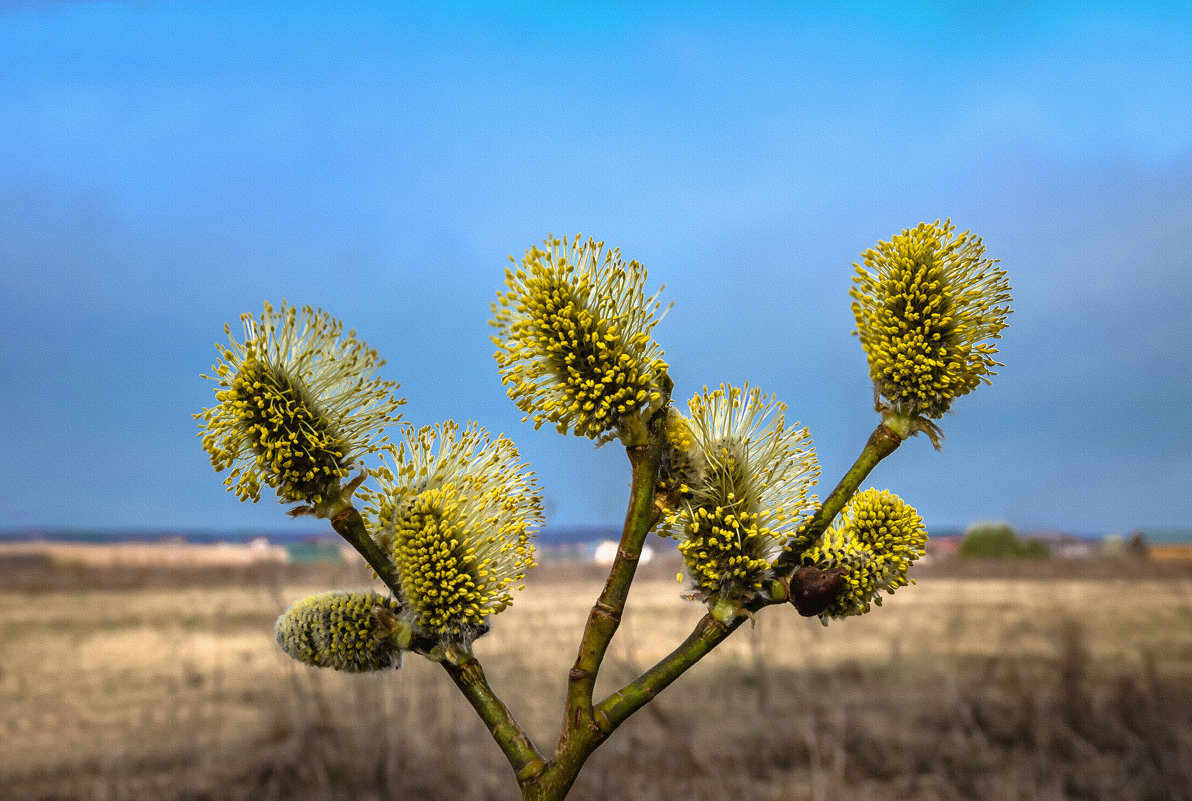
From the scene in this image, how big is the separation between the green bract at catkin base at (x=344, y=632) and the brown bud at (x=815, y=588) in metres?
0.43

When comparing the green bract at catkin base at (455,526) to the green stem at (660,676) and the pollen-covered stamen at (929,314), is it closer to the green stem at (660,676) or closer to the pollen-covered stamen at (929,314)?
the green stem at (660,676)

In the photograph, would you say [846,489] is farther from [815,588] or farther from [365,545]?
[365,545]

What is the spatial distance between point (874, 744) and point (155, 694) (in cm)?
422

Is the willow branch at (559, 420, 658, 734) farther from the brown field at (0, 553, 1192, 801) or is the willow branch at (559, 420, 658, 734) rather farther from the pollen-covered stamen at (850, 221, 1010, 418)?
the brown field at (0, 553, 1192, 801)

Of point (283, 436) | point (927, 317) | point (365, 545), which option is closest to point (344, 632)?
point (365, 545)

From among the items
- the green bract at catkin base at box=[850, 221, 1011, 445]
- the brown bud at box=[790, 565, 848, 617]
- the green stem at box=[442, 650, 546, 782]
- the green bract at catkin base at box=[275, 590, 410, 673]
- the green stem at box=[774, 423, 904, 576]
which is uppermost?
the green bract at catkin base at box=[850, 221, 1011, 445]

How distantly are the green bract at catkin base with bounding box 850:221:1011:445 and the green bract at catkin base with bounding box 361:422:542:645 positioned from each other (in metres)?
0.45

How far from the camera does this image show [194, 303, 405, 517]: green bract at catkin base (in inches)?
38.3

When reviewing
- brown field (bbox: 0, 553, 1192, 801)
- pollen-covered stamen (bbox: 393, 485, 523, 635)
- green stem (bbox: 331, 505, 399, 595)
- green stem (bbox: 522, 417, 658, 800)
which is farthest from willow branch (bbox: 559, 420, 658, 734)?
brown field (bbox: 0, 553, 1192, 801)

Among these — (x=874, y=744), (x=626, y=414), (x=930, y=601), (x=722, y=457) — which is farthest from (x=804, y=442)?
(x=930, y=601)

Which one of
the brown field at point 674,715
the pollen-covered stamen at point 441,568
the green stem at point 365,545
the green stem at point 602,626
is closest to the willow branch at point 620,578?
the green stem at point 602,626

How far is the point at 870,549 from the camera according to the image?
983mm

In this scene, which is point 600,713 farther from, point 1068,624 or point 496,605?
point 1068,624

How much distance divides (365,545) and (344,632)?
0.10 meters
